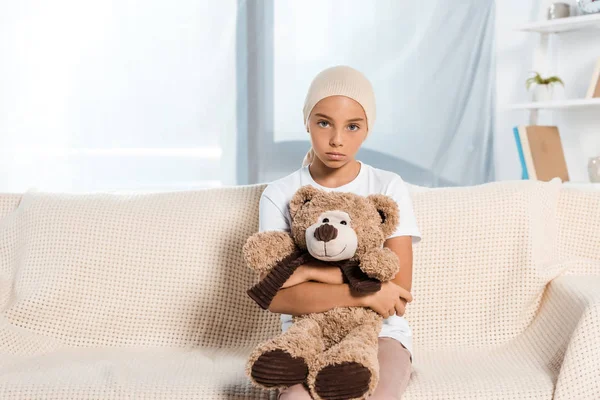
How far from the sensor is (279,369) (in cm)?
115

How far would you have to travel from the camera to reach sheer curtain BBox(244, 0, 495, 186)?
3123 mm

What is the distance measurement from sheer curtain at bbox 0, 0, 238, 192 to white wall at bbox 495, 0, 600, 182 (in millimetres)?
1190

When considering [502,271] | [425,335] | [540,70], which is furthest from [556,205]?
[540,70]

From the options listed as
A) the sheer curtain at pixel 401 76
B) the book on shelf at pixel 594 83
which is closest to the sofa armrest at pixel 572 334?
→ the book on shelf at pixel 594 83

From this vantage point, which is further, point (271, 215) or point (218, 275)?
point (218, 275)

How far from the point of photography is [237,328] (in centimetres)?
179

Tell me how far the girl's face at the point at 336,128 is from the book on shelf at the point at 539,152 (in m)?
1.59

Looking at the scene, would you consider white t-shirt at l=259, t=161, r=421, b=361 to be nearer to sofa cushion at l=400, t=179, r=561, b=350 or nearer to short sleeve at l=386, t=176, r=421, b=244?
short sleeve at l=386, t=176, r=421, b=244

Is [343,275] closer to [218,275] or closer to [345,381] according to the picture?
[345,381]

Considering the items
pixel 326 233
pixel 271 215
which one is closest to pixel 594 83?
pixel 271 215

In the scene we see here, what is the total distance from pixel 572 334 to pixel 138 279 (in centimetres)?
97

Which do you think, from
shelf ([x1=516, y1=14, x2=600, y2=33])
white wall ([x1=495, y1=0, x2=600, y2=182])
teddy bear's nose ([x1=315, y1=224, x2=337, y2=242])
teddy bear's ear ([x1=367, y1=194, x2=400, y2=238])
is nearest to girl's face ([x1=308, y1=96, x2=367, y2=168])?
teddy bear's ear ([x1=367, y1=194, x2=400, y2=238])

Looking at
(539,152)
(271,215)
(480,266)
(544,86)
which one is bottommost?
(539,152)

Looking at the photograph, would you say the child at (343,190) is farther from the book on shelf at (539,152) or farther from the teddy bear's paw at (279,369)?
the book on shelf at (539,152)
